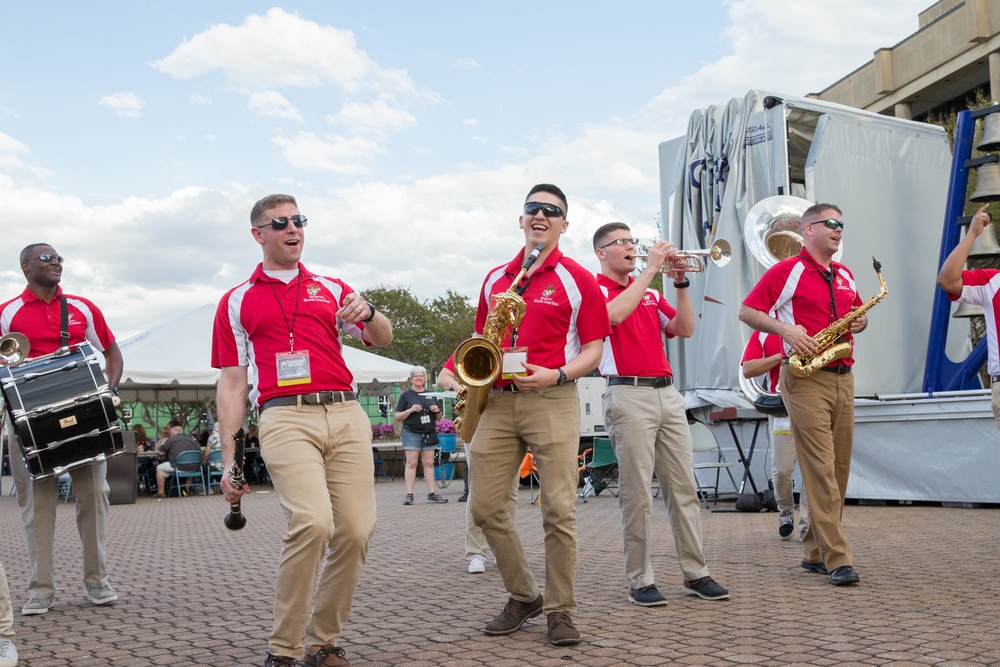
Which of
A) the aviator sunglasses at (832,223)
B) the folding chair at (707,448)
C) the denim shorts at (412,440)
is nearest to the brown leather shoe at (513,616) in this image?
the aviator sunglasses at (832,223)

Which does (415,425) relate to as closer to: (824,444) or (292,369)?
(824,444)

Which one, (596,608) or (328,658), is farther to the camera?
(596,608)

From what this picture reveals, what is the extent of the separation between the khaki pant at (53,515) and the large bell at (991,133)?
9320 mm

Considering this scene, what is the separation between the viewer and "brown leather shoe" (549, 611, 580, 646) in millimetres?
4652

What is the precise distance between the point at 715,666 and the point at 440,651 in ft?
4.05

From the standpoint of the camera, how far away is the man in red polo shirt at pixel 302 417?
418 cm

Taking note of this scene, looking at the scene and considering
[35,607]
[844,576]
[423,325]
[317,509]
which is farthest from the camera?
[423,325]

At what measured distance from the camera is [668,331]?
249 inches

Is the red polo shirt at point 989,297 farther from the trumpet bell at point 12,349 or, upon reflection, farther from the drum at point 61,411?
the trumpet bell at point 12,349

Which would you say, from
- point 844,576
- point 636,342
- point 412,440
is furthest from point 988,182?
point 412,440

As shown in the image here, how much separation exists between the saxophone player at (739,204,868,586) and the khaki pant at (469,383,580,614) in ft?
6.31

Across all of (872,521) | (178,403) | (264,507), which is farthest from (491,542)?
(178,403)

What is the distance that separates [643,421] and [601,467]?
34.8ft

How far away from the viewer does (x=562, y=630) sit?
184 inches
